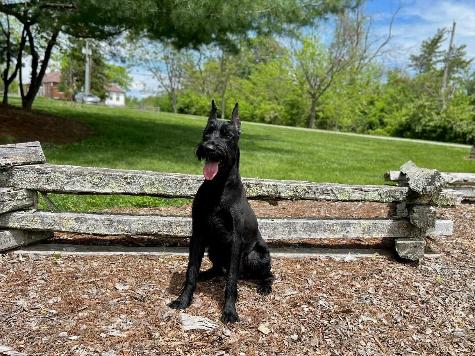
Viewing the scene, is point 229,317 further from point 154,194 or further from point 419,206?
point 419,206

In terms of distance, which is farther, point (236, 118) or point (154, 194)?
point (154, 194)

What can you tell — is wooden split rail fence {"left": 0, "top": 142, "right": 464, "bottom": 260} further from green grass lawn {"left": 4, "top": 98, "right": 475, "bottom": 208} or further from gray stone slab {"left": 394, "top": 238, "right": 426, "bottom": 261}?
green grass lawn {"left": 4, "top": 98, "right": 475, "bottom": 208}

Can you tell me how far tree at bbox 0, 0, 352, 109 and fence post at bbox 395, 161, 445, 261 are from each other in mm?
5929

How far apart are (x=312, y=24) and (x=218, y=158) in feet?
A: 31.6

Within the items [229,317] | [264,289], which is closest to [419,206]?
[264,289]

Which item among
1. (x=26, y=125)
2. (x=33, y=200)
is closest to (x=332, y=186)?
(x=33, y=200)

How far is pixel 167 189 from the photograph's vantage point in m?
4.54

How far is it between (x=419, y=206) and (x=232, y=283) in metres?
2.37

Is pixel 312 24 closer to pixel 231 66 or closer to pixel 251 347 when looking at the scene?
pixel 251 347

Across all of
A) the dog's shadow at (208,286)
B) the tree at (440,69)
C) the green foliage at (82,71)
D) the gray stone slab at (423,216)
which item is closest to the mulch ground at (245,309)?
the dog's shadow at (208,286)

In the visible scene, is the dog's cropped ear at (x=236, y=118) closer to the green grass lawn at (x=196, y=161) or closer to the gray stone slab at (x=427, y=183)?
the gray stone slab at (x=427, y=183)

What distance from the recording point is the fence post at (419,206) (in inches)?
178

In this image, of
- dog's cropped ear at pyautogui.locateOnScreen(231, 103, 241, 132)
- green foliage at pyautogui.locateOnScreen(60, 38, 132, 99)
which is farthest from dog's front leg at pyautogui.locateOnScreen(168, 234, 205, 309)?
green foliage at pyautogui.locateOnScreen(60, 38, 132, 99)

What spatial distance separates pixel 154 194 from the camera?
4523 mm
